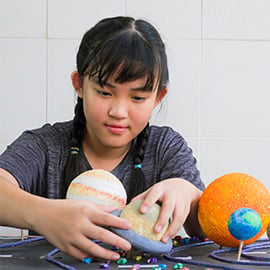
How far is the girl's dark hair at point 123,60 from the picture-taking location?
3.08 feet

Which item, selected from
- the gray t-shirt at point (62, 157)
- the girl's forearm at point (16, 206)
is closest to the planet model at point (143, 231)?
the girl's forearm at point (16, 206)

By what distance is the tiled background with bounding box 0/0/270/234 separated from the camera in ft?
5.36

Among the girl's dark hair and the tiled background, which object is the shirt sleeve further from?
the tiled background

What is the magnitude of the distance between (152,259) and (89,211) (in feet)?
0.34

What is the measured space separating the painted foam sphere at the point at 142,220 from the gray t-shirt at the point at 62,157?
14.6 inches

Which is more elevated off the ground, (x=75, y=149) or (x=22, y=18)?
(x=22, y=18)

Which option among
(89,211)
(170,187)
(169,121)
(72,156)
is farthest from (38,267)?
(169,121)

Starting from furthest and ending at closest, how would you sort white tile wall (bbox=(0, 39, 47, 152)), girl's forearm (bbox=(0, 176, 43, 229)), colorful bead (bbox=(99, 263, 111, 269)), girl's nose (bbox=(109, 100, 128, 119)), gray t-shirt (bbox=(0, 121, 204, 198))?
white tile wall (bbox=(0, 39, 47, 152)), gray t-shirt (bbox=(0, 121, 204, 198)), girl's nose (bbox=(109, 100, 128, 119)), girl's forearm (bbox=(0, 176, 43, 229)), colorful bead (bbox=(99, 263, 111, 269))

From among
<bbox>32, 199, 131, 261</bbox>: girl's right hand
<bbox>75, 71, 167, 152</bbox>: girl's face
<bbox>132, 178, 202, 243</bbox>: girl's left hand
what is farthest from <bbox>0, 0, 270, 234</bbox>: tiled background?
<bbox>32, 199, 131, 261</bbox>: girl's right hand

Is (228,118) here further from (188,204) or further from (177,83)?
(188,204)

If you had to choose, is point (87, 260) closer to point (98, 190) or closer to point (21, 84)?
point (98, 190)

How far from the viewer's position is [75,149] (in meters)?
1.11

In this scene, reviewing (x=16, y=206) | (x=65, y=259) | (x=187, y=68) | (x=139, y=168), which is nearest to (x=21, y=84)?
(x=187, y=68)

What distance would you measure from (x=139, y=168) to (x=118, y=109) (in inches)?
9.8
